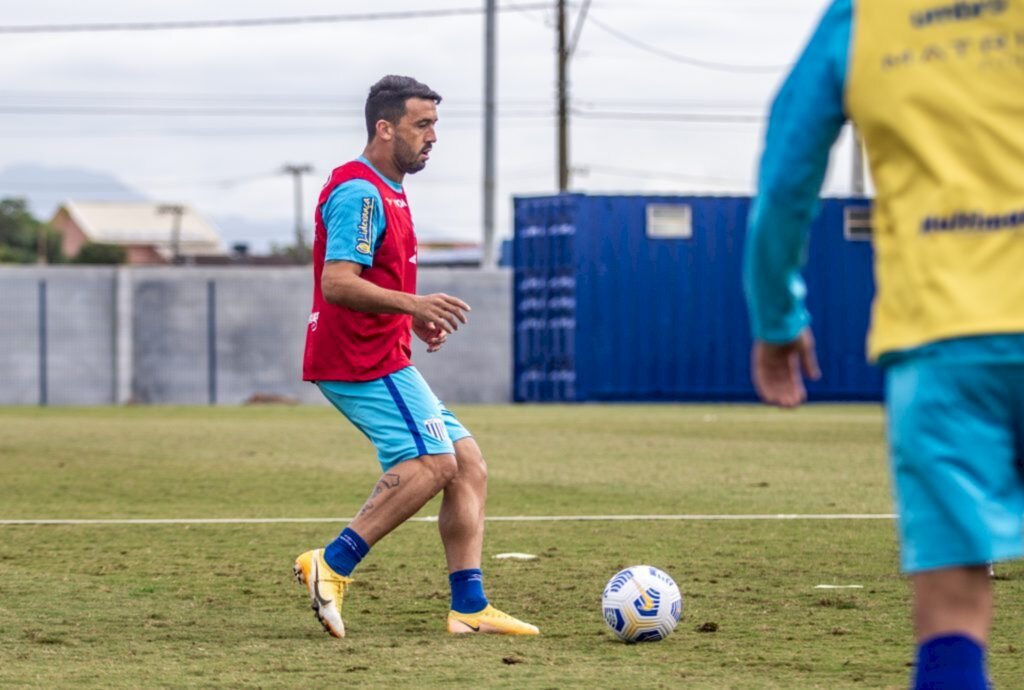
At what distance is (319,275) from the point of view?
6.74 meters

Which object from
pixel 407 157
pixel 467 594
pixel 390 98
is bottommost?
pixel 467 594

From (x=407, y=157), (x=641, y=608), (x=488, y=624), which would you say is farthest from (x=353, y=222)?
(x=641, y=608)

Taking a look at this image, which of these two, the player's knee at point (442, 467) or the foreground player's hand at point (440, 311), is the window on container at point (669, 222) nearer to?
the player's knee at point (442, 467)

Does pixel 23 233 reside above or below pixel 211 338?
above

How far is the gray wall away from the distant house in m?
98.8

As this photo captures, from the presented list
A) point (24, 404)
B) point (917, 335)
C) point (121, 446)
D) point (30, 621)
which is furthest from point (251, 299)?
point (917, 335)

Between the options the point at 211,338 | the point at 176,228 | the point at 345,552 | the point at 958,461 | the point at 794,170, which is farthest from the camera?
the point at 176,228

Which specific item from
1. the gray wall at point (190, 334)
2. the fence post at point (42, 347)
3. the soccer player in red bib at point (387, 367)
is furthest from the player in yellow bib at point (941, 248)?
the fence post at point (42, 347)

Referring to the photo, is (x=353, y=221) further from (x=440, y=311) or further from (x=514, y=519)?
(x=514, y=519)

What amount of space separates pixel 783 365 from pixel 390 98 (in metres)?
3.63

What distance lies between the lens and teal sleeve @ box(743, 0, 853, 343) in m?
3.38

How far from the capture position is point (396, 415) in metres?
6.76

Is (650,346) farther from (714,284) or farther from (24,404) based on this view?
(24,404)

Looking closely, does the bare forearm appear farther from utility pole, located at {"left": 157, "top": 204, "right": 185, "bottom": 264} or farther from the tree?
the tree
